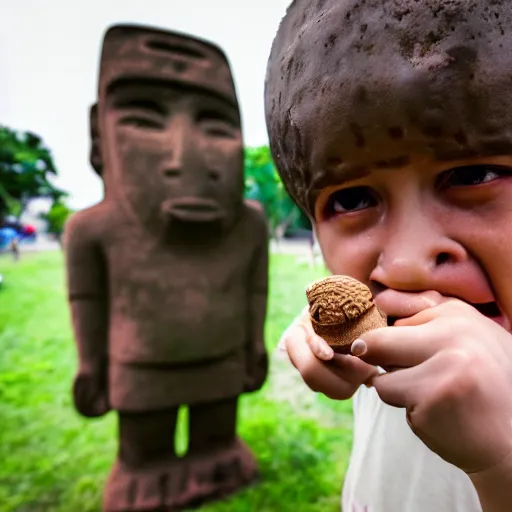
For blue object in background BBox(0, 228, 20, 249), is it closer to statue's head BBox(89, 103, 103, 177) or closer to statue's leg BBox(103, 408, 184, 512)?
statue's head BBox(89, 103, 103, 177)

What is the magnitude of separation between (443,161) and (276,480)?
1.58 m

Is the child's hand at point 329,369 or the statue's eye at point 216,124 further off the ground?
the statue's eye at point 216,124

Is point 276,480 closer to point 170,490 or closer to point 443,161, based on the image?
point 170,490

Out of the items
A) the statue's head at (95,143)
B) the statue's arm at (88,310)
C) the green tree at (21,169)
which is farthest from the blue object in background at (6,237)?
the statue's arm at (88,310)

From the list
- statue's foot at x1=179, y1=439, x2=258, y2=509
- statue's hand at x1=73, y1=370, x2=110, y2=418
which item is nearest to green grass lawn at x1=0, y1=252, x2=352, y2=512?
statue's foot at x1=179, y1=439, x2=258, y2=509

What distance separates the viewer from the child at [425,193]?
0.43 metres

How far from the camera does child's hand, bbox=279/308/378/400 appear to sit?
0.50 metres

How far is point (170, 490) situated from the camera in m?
1.58

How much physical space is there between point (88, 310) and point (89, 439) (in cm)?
85

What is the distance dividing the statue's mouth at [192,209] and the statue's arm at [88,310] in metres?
0.28

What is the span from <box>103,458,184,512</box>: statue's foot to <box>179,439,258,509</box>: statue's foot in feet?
0.13

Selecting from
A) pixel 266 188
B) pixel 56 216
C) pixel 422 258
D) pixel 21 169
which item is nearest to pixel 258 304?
pixel 422 258

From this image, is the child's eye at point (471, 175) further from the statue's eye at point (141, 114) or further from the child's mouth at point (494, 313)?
the statue's eye at point (141, 114)

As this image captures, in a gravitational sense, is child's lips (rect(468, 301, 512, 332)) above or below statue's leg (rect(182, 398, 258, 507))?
above
